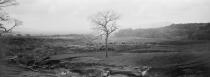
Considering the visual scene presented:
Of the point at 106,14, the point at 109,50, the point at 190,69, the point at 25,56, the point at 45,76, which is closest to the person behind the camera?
the point at 190,69

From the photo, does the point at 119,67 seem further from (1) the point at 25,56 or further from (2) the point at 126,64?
(1) the point at 25,56

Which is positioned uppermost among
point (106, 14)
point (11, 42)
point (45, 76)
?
point (106, 14)

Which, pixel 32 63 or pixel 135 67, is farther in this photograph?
pixel 32 63

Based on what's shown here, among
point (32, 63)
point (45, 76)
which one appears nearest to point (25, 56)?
point (32, 63)

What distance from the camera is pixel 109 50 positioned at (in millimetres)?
72500

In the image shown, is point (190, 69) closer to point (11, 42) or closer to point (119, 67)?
point (119, 67)

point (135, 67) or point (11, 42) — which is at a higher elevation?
point (11, 42)

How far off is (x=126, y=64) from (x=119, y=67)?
9.05 feet

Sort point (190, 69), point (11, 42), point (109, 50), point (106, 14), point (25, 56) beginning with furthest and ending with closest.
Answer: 1. point (11, 42)
2. point (109, 50)
3. point (25, 56)
4. point (106, 14)
5. point (190, 69)

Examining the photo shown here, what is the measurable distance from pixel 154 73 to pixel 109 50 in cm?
3313

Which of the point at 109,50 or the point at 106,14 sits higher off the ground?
the point at 106,14

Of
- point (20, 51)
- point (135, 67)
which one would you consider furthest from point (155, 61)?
point (20, 51)

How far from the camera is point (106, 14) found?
187ft

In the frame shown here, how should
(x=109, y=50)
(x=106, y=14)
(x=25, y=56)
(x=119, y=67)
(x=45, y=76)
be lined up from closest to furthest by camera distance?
1. (x=45, y=76)
2. (x=119, y=67)
3. (x=106, y=14)
4. (x=25, y=56)
5. (x=109, y=50)
